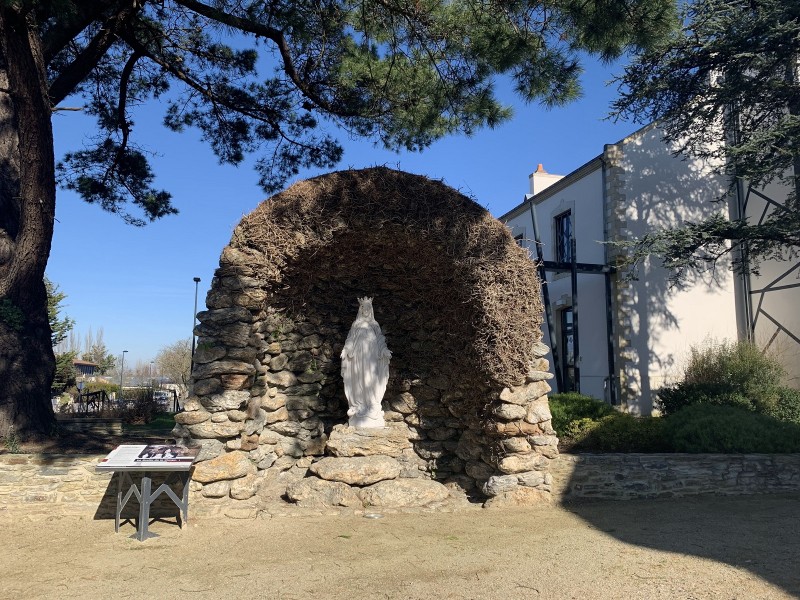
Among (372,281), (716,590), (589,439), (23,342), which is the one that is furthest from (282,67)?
(716,590)

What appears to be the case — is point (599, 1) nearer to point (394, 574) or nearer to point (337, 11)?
point (337, 11)

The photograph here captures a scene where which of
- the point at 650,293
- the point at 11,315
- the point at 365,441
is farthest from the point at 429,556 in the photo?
the point at 650,293

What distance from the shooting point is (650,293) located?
1264 centimetres

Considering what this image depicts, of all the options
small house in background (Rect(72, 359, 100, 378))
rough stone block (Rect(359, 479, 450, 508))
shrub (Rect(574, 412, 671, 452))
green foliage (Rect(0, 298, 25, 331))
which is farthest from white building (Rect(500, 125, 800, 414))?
small house in background (Rect(72, 359, 100, 378))

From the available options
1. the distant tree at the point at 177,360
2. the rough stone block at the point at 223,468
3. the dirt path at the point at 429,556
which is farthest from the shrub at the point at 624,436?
the distant tree at the point at 177,360

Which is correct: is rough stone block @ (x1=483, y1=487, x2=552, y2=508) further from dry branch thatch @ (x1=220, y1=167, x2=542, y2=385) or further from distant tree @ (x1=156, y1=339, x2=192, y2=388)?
distant tree @ (x1=156, y1=339, x2=192, y2=388)

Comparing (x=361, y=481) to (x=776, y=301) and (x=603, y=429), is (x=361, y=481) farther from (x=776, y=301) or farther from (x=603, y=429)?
(x=776, y=301)

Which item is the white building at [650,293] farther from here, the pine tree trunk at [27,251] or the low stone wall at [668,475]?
the pine tree trunk at [27,251]

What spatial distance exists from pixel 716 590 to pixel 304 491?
151 inches

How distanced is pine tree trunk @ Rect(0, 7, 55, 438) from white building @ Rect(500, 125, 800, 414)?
8.66 meters

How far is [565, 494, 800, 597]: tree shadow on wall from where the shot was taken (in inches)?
165

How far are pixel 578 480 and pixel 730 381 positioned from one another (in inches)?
224

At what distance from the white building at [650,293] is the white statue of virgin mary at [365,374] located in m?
5.93

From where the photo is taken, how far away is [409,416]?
7.35 metres
